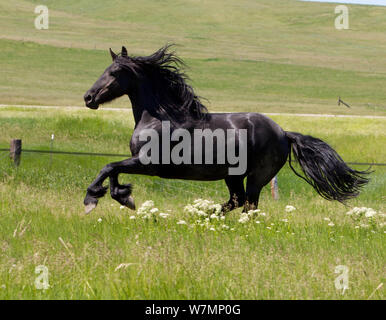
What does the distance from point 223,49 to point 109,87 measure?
73.5 metres

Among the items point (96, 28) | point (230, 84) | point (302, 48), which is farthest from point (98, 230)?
point (96, 28)

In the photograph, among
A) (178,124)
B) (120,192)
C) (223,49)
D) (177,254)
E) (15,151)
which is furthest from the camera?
(223,49)

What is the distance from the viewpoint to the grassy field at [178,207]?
471 centimetres

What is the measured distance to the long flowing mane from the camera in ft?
24.6

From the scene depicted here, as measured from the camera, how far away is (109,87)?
24.2ft

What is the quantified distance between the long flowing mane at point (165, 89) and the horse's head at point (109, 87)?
0.34 feet

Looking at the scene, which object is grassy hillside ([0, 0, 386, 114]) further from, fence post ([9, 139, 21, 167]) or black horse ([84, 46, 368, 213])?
black horse ([84, 46, 368, 213])

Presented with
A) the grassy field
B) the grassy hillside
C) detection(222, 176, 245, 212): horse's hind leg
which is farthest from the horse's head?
the grassy hillside

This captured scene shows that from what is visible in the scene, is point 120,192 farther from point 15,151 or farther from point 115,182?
point 15,151

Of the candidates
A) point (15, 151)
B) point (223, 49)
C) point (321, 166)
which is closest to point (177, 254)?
point (321, 166)

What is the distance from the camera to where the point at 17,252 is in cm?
573

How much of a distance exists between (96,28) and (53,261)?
89.4 metres

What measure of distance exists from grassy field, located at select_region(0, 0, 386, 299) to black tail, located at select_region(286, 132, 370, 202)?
1.36ft

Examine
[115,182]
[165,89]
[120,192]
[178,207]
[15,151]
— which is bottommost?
[178,207]
